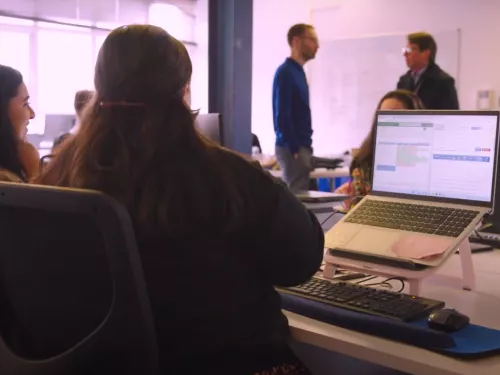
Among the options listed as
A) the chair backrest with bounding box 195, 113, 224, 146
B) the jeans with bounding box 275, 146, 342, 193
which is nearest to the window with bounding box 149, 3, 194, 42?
the jeans with bounding box 275, 146, 342, 193

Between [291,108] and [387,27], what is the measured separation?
211cm

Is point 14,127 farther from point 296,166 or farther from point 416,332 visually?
point 296,166

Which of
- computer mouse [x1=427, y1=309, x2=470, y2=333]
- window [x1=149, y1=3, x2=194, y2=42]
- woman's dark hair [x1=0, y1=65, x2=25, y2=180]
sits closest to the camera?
computer mouse [x1=427, y1=309, x2=470, y2=333]

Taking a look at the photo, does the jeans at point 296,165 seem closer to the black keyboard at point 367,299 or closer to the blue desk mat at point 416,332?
the black keyboard at point 367,299

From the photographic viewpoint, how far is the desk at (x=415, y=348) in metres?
1.09

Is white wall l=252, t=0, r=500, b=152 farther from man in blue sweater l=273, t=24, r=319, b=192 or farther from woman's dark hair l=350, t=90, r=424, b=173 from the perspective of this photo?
woman's dark hair l=350, t=90, r=424, b=173

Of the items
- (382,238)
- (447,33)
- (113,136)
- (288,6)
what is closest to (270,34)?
(288,6)

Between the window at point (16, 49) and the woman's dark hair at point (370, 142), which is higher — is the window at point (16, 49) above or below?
above

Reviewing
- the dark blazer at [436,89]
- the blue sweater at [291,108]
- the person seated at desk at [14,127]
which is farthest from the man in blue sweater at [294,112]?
the person seated at desk at [14,127]

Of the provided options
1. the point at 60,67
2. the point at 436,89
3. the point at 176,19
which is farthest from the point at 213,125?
the point at 176,19

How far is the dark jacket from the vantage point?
1.10 meters

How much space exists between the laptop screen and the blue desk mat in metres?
0.50

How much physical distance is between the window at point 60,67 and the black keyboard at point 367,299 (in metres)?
4.73

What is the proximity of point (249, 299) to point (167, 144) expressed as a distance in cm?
30
